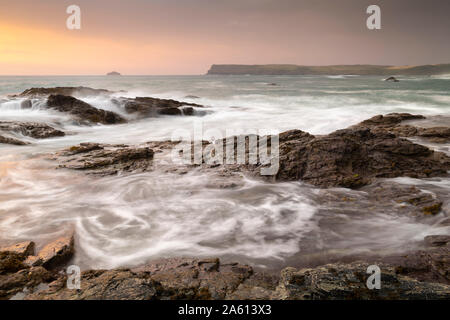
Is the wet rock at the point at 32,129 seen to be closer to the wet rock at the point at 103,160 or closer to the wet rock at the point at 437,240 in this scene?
the wet rock at the point at 103,160

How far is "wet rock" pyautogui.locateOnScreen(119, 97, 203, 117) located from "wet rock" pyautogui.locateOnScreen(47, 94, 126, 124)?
1.38 m

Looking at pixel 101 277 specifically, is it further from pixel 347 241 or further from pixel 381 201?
pixel 381 201

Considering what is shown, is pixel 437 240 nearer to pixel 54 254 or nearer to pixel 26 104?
pixel 54 254

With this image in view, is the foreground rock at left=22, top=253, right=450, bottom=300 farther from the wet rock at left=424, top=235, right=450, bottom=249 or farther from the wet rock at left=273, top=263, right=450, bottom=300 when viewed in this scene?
the wet rock at left=424, top=235, right=450, bottom=249

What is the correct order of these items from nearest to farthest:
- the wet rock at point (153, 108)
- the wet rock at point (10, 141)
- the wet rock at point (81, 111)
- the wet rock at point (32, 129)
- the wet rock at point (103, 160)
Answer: the wet rock at point (103, 160) → the wet rock at point (10, 141) → the wet rock at point (32, 129) → the wet rock at point (81, 111) → the wet rock at point (153, 108)

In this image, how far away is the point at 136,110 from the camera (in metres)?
14.8

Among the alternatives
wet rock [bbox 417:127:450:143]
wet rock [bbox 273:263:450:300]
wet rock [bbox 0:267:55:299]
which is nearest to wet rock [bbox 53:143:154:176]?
wet rock [bbox 0:267:55:299]

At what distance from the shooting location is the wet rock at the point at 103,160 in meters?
6.23

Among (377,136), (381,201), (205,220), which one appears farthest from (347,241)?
(377,136)

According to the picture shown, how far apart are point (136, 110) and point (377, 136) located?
12.0 meters

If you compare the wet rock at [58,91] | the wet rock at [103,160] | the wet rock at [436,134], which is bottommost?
the wet rock at [103,160]

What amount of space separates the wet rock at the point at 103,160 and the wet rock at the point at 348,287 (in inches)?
182

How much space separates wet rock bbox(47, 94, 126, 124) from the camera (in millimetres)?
12805

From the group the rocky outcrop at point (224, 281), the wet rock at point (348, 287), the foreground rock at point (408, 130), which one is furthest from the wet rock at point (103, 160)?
the foreground rock at point (408, 130)
